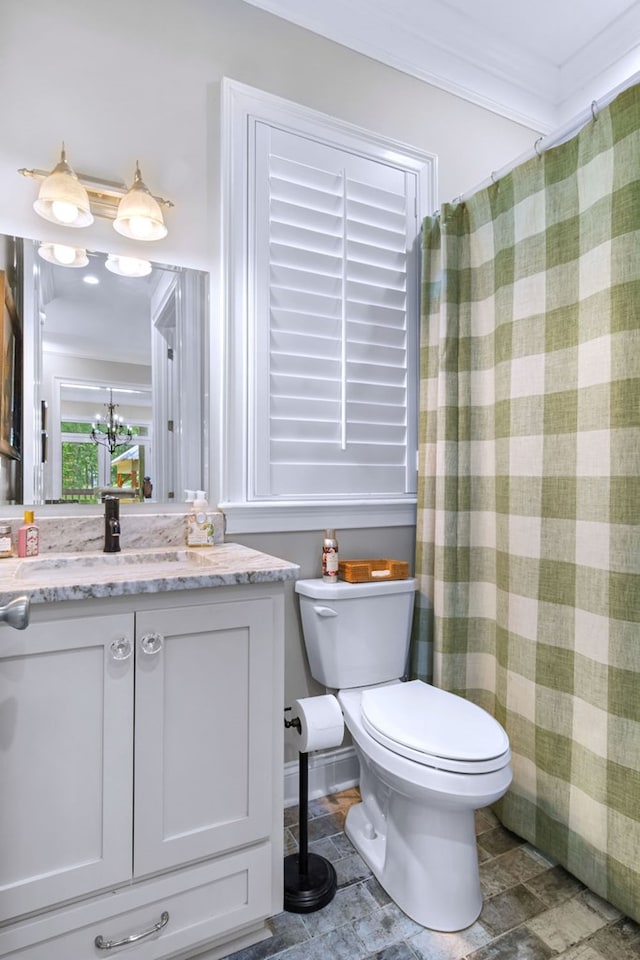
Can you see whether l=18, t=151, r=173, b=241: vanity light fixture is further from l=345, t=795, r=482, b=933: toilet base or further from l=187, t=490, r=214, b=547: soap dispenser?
l=345, t=795, r=482, b=933: toilet base

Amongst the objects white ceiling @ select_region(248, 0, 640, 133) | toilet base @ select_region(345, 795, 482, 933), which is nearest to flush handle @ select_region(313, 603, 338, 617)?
toilet base @ select_region(345, 795, 482, 933)

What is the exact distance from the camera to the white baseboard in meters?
1.85

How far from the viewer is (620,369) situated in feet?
4.54

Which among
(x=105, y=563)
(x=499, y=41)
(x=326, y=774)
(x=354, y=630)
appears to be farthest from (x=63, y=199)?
(x=326, y=774)

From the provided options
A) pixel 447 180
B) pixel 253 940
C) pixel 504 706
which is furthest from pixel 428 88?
pixel 253 940

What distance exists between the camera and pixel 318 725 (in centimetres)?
141

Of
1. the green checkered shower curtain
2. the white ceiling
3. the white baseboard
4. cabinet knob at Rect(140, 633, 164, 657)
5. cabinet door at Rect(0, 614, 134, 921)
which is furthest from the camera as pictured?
the white ceiling

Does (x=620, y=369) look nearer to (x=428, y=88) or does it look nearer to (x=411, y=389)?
(x=411, y=389)

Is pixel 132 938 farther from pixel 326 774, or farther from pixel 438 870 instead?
pixel 326 774

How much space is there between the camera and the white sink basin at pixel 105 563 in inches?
52.9

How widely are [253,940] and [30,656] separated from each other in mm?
905

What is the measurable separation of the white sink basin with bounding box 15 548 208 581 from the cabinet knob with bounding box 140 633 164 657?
0.53 feet

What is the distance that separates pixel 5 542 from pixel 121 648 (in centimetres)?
55

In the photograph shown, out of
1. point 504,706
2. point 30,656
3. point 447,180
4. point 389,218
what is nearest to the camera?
point 30,656
